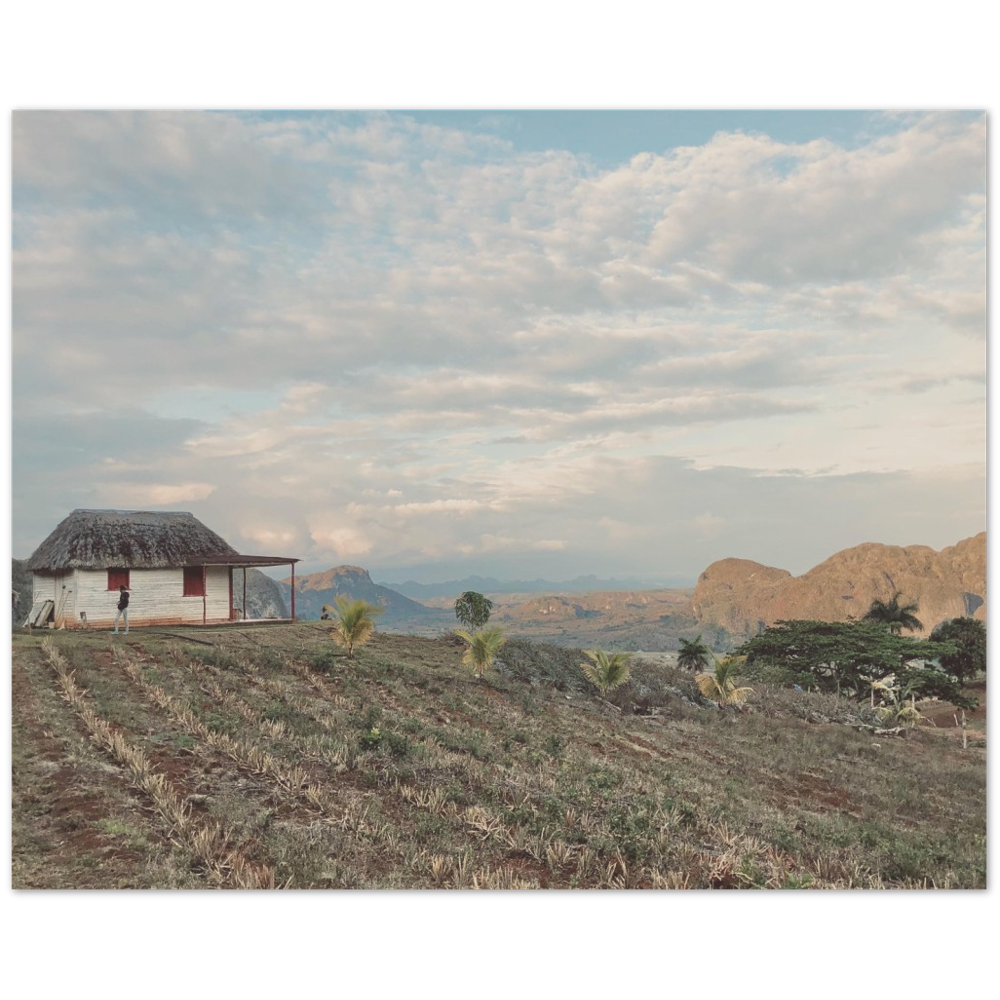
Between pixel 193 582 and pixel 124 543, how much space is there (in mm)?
2470

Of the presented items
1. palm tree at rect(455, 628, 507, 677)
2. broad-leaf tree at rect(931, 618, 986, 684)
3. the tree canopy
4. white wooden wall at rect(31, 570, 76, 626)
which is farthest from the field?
broad-leaf tree at rect(931, 618, 986, 684)

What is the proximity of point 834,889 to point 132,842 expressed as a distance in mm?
7656

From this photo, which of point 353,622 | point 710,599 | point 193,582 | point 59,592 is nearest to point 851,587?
point 710,599

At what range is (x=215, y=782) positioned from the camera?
840 cm

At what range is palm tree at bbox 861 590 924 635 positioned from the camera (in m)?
29.1

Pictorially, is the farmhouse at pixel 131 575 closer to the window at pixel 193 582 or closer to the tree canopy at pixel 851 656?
the window at pixel 193 582

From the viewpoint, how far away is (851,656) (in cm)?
2688

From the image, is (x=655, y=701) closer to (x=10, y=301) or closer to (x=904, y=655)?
(x=904, y=655)

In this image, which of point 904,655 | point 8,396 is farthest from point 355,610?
point 904,655

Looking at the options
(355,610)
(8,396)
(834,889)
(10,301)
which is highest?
(10,301)

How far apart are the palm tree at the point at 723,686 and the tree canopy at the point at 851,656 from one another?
349 inches

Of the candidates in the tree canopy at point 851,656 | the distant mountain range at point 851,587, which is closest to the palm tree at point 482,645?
the tree canopy at point 851,656

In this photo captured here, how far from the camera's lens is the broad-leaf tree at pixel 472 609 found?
18.8 m

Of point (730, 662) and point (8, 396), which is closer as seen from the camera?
point (8, 396)
